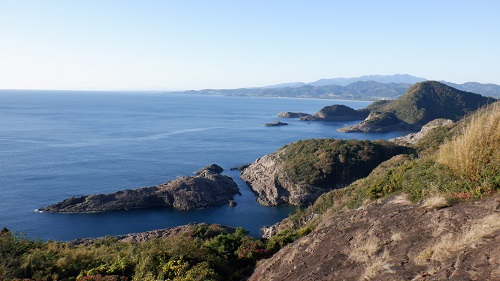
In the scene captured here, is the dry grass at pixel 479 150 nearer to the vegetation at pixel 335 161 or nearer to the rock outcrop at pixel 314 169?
the rock outcrop at pixel 314 169

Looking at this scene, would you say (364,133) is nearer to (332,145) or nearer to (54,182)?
(332,145)

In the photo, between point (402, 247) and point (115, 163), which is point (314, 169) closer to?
point (115, 163)

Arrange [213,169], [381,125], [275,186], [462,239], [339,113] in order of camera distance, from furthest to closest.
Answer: [339,113] → [381,125] → [213,169] → [275,186] → [462,239]

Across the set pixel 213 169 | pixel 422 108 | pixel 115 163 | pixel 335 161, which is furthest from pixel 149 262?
pixel 422 108

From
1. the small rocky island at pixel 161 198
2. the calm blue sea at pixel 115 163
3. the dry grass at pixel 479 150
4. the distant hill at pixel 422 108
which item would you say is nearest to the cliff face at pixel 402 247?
the dry grass at pixel 479 150

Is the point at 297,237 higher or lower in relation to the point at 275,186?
higher

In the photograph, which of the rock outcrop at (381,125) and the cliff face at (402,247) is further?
the rock outcrop at (381,125)
